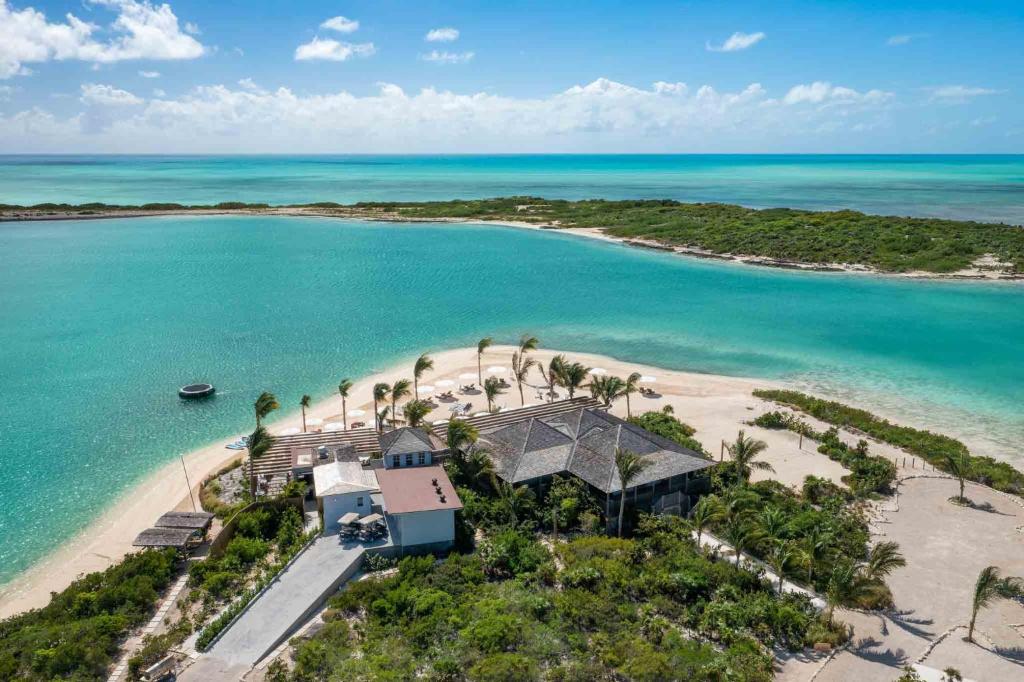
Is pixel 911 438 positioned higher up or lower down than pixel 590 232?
lower down

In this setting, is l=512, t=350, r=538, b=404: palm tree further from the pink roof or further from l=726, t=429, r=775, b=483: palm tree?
l=726, t=429, r=775, b=483: palm tree

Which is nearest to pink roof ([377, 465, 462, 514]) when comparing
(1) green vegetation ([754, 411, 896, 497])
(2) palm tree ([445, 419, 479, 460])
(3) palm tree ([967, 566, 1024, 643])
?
(2) palm tree ([445, 419, 479, 460])

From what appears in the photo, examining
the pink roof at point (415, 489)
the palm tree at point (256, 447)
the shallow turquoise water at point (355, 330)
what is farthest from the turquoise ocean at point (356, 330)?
the pink roof at point (415, 489)

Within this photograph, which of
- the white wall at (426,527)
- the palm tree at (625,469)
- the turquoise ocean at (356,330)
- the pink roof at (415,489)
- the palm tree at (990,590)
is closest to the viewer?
the palm tree at (990,590)

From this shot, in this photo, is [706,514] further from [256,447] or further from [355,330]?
[355,330]

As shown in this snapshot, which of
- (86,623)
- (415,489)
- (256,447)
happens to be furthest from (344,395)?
(86,623)

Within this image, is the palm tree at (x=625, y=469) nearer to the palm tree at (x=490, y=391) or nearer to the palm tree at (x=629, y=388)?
the palm tree at (x=629, y=388)
